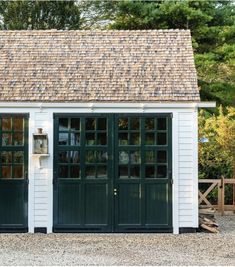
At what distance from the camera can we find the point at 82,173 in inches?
513

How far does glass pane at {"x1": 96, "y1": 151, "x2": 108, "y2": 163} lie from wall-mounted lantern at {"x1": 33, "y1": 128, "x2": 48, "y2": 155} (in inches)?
42.2

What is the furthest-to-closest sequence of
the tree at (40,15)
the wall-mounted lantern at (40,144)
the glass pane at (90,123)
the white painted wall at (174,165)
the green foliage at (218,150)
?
the tree at (40,15)
the green foliage at (218,150)
the glass pane at (90,123)
the white painted wall at (174,165)
the wall-mounted lantern at (40,144)

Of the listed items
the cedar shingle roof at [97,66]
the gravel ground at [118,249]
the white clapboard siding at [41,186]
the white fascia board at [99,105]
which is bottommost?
the gravel ground at [118,249]

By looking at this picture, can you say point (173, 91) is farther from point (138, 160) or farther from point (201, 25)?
point (201, 25)

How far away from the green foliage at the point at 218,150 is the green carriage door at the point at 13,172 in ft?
23.7

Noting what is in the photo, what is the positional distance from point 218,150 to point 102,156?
7.01m

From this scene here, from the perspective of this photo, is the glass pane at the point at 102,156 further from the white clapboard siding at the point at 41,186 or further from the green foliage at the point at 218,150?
the green foliage at the point at 218,150

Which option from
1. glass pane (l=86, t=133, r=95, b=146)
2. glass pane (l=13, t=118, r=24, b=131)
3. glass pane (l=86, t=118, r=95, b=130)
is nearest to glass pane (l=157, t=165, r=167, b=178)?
glass pane (l=86, t=133, r=95, b=146)

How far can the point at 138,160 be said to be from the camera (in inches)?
512

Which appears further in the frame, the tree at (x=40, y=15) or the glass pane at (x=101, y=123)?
the tree at (x=40, y=15)

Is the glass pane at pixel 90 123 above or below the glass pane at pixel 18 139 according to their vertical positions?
above

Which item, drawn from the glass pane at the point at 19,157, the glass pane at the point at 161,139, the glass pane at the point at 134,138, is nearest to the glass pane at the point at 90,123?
the glass pane at the point at 134,138

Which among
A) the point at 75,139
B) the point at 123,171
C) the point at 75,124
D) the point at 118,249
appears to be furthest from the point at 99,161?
the point at 118,249

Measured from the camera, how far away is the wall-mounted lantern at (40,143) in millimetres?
12836
